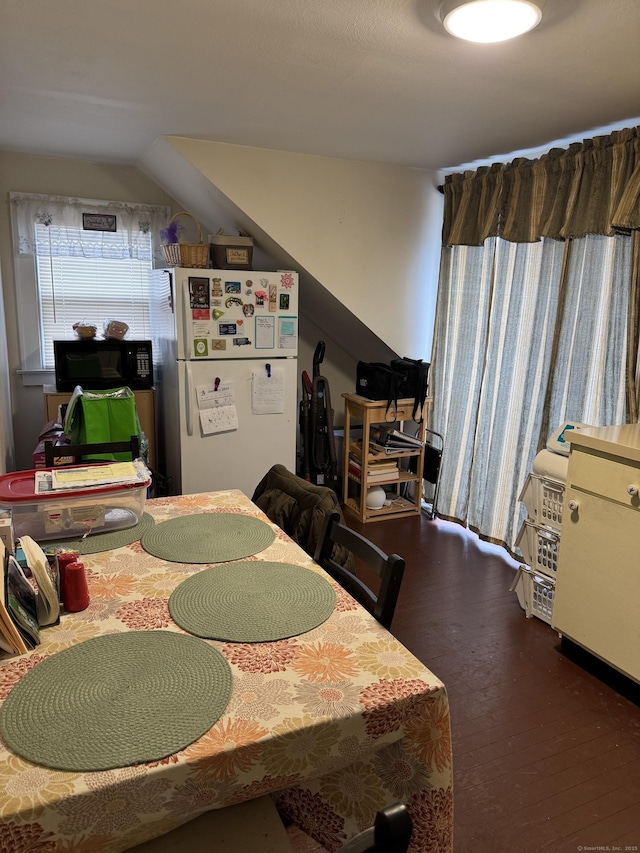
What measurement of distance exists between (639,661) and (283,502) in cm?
137

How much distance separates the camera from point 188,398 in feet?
11.1

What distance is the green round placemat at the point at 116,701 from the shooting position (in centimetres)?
89

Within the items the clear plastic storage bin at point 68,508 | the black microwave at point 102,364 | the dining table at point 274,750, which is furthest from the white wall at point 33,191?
the dining table at point 274,750

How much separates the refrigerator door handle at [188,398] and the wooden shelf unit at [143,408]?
0.45m

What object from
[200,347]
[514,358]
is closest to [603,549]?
[514,358]

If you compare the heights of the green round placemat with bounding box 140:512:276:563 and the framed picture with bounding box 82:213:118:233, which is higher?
the framed picture with bounding box 82:213:118:233

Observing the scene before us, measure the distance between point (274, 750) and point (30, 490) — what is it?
3.61 ft

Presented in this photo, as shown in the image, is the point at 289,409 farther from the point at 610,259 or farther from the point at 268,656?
the point at 268,656

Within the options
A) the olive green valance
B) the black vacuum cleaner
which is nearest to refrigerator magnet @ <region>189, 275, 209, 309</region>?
the black vacuum cleaner

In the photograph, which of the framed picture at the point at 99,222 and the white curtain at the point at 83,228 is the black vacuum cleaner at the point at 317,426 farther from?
the framed picture at the point at 99,222

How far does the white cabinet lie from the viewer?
6.72ft

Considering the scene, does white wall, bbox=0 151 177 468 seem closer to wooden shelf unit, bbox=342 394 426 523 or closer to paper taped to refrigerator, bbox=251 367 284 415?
paper taped to refrigerator, bbox=251 367 284 415

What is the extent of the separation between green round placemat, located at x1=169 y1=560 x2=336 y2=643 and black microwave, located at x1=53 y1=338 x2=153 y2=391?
244cm

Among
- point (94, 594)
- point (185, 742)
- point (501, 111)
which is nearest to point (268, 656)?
point (185, 742)
